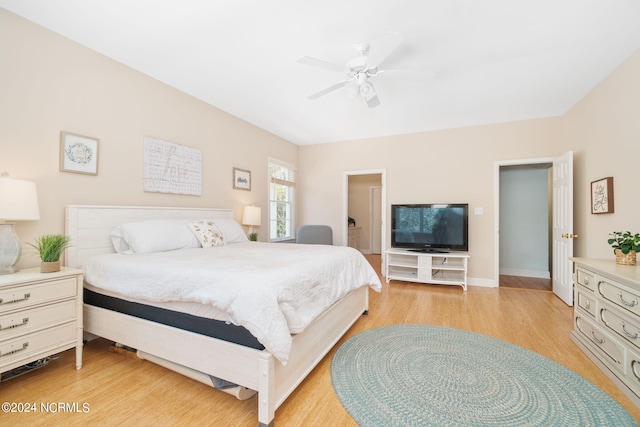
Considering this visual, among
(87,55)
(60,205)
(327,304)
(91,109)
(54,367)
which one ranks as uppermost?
(87,55)

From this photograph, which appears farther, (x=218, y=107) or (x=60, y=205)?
(x=218, y=107)

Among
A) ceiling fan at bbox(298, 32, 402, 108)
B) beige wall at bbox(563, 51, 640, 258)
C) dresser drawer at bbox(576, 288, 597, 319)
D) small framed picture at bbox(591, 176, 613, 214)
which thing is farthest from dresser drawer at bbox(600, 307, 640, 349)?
ceiling fan at bbox(298, 32, 402, 108)

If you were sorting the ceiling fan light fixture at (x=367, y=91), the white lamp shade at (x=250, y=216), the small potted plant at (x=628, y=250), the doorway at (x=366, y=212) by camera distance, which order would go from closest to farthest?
1. the small potted plant at (x=628, y=250)
2. the ceiling fan light fixture at (x=367, y=91)
3. the white lamp shade at (x=250, y=216)
4. the doorway at (x=366, y=212)

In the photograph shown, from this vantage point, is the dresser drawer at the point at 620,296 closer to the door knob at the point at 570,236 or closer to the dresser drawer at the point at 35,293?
the door knob at the point at 570,236

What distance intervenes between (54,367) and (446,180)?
16.5 ft

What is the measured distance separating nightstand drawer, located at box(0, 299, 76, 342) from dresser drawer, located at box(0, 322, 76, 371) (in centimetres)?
3

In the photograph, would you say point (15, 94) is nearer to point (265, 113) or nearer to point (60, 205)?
point (60, 205)

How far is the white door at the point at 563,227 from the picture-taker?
3301 mm

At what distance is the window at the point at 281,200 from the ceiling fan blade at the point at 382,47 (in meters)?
2.81

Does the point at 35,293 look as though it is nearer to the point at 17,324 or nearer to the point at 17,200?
the point at 17,324

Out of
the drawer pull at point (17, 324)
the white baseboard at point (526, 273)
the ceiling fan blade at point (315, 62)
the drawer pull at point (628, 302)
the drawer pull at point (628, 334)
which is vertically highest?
the ceiling fan blade at point (315, 62)

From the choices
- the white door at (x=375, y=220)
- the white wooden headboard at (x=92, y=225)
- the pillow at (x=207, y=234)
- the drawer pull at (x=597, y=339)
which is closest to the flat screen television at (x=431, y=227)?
the drawer pull at (x=597, y=339)

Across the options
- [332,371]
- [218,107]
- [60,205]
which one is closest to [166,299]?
[332,371]

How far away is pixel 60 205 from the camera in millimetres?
2207
